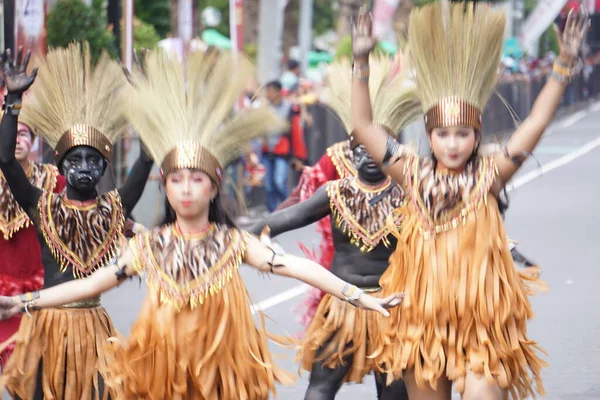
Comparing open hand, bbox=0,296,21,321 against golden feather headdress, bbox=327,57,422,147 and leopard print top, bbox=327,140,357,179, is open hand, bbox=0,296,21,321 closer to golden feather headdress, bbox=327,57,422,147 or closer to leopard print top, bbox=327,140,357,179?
golden feather headdress, bbox=327,57,422,147

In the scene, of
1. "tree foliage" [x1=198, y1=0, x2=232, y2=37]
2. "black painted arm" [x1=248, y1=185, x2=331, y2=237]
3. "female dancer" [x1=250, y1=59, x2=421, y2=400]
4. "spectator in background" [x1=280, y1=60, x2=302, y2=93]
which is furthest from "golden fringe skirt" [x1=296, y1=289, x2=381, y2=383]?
"tree foliage" [x1=198, y1=0, x2=232, y2=37]

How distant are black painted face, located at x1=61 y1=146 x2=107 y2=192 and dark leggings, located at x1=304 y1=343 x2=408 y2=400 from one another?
1.43m

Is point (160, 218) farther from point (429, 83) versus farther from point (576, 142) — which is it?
point (576, 142)

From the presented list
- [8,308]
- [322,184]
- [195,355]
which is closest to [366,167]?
[322,184]

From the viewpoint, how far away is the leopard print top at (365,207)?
6.82 m

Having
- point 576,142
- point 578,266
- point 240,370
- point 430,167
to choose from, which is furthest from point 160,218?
point 576,142

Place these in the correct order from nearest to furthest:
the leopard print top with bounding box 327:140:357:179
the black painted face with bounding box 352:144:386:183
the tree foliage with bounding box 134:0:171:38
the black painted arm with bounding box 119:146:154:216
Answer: the black painted arm with bounding box 119:146:154:216 → the black painted face with bounding box 352:144:386:183 → the leopard print top with bounding box 327:140:357:179 → the tree foliage with bounding box 134:0:171:38

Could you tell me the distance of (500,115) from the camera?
87.1 feet

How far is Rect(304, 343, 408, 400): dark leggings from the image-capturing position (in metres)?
6.66

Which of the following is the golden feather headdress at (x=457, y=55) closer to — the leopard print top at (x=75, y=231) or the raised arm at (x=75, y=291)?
the raised arm at (x=75, y=291)

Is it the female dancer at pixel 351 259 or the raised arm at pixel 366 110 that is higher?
the raised arm at pixel 366 110

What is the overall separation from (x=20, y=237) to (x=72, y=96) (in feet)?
2.99

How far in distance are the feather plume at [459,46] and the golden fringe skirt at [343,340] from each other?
4.43 feet


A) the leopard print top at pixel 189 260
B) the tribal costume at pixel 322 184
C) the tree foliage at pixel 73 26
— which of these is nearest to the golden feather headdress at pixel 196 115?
the leopard print top at pixel 189 260
